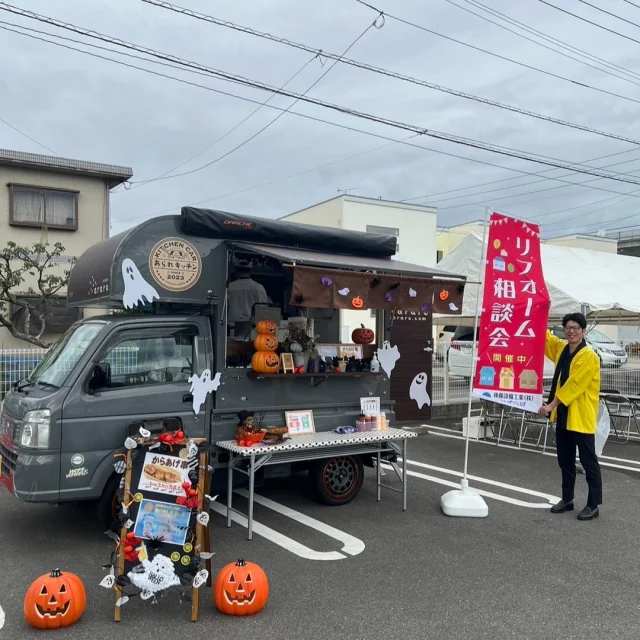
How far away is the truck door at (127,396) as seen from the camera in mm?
4523

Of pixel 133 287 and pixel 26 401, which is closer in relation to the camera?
pixel 26 401

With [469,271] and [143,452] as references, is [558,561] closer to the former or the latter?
[143,452]

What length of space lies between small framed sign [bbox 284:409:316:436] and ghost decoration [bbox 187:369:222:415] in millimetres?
770

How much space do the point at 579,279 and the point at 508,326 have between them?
488 cm

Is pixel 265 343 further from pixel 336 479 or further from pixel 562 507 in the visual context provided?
pixel 562 507

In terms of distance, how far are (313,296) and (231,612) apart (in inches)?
106

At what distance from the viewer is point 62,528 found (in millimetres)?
5066

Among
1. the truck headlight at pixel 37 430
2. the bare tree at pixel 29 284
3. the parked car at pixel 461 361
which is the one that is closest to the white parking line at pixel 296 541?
the truck headlight at pixel 37 430

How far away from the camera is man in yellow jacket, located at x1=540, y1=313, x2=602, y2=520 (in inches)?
214

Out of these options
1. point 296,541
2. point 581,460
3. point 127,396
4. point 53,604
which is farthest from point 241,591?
point 581,460

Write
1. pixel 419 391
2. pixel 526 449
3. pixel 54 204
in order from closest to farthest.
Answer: pixel 419 391 → pixel 526 449 → pixel 54 204

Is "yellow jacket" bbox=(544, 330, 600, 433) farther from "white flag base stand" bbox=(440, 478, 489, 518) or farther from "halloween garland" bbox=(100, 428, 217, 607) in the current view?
"halloween garland" bbox=(100, 428, 217, 607)

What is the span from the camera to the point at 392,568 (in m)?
4.26

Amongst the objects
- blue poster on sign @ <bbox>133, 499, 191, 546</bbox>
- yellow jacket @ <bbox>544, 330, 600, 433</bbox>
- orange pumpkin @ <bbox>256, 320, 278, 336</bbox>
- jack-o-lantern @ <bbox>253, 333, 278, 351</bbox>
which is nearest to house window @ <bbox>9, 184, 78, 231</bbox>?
orange pumpkin @ <bbox>256, 320, 278, 336</bbox>
